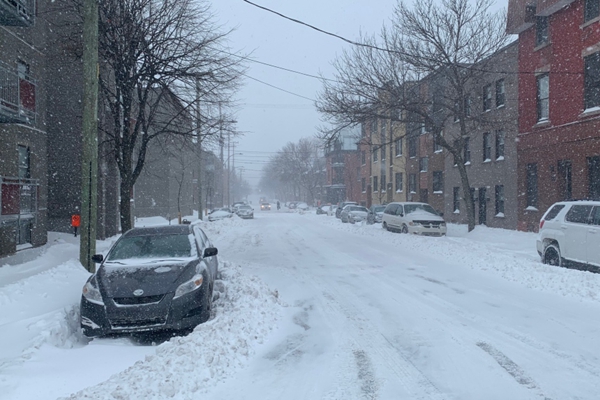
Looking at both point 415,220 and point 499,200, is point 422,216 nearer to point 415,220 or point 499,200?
point 415,220

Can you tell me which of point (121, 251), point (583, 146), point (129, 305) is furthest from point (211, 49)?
point (583, 146)

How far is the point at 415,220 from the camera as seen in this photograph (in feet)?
81.1

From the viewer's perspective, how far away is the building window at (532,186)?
25.0 metres

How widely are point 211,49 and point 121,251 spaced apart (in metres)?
8.94

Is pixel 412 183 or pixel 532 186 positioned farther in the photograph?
pixel 412 183

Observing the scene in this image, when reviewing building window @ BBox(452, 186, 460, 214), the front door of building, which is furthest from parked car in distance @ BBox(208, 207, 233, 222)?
the front door of building

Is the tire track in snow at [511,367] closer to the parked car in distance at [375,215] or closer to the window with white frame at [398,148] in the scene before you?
the parked car in distance at [375,215]

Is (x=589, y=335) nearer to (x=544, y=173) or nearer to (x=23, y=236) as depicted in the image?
(x=23, y=236)

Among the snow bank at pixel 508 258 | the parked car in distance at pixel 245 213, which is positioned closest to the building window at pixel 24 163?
the snow bank at pixel 508 258

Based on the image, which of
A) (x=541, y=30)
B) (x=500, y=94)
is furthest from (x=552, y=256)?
(x=500, y=94)

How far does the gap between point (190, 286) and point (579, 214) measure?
9669 millimetres

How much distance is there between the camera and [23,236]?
17.2m

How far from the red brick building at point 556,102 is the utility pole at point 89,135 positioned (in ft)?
58.7

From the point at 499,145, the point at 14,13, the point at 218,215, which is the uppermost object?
the point at 14,13
